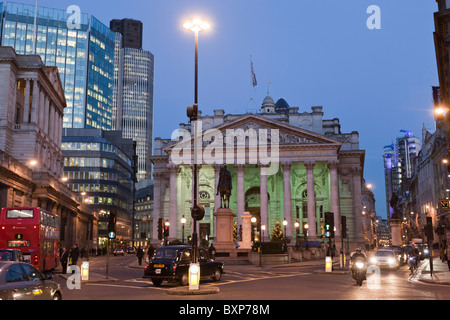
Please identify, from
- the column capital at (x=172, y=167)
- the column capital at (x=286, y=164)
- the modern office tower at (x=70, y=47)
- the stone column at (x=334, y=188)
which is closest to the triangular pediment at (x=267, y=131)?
the column capital at (x=286, y=164)

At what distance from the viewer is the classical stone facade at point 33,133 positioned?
51062mm

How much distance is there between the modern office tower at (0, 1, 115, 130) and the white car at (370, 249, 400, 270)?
140 metres

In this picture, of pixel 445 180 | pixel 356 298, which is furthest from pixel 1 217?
pixel 445 180

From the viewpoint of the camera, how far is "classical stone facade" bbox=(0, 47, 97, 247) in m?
51.1

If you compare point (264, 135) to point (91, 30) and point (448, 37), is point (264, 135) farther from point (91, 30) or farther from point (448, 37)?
point (91, 30)

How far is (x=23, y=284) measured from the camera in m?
10.4

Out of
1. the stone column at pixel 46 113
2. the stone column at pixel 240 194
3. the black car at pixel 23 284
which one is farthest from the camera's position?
the stone column at pixel 240 194

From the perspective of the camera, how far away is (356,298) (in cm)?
1666

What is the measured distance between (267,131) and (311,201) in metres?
12.9

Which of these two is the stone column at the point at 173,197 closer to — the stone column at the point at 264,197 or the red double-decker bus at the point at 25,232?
the stone column at the point at 264,197

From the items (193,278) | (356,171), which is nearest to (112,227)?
(193,278)

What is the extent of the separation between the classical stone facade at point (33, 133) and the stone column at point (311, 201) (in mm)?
34670

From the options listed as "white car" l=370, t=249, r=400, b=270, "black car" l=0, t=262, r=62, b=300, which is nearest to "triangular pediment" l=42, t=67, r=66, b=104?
"white car" l=370, t=249, r=400, b=270

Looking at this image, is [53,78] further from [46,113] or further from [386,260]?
[386,260]
